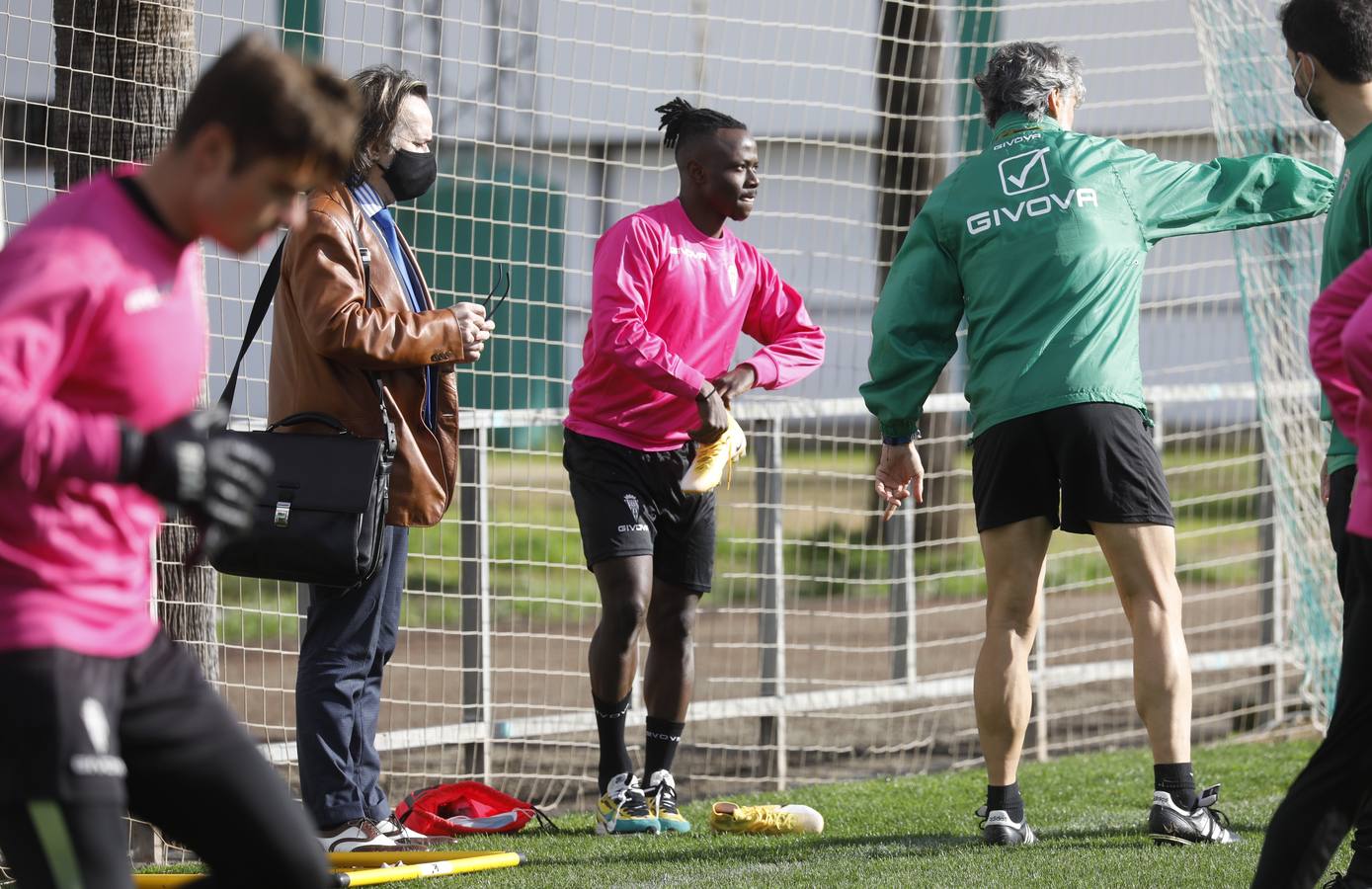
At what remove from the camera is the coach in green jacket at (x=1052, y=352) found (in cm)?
436

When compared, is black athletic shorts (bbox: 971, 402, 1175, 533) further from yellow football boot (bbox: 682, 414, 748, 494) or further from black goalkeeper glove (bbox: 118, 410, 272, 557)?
black goalkeeper glove (bbox: 118, 410, 272, 557)

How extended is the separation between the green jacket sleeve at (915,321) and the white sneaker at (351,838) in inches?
73.0

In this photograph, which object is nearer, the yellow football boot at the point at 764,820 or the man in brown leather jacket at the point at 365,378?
the man in brown leather jacket at the point at 365,378

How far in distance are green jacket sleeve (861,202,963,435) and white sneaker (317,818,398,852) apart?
73.0 inches

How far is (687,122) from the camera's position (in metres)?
5.09

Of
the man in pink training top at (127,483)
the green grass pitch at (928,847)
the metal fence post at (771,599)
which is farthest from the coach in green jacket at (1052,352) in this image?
the man in pink training top at (127,483)

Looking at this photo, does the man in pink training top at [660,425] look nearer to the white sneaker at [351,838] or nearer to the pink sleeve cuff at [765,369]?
the pink sleeve cuff at [765,369]

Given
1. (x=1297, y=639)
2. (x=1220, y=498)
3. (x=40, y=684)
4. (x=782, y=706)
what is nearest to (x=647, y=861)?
(x=782, y=706)

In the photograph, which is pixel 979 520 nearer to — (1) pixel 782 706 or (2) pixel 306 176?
(1) pixel 782 706

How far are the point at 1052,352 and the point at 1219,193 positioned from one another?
0.71 m

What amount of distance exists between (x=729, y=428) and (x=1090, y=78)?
354 cm

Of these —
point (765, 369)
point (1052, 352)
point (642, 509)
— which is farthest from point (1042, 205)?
point (642, 509)

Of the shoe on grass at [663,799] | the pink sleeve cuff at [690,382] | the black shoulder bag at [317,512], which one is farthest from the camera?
the shoe on grass at [663,799]

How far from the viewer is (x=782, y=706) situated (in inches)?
252
